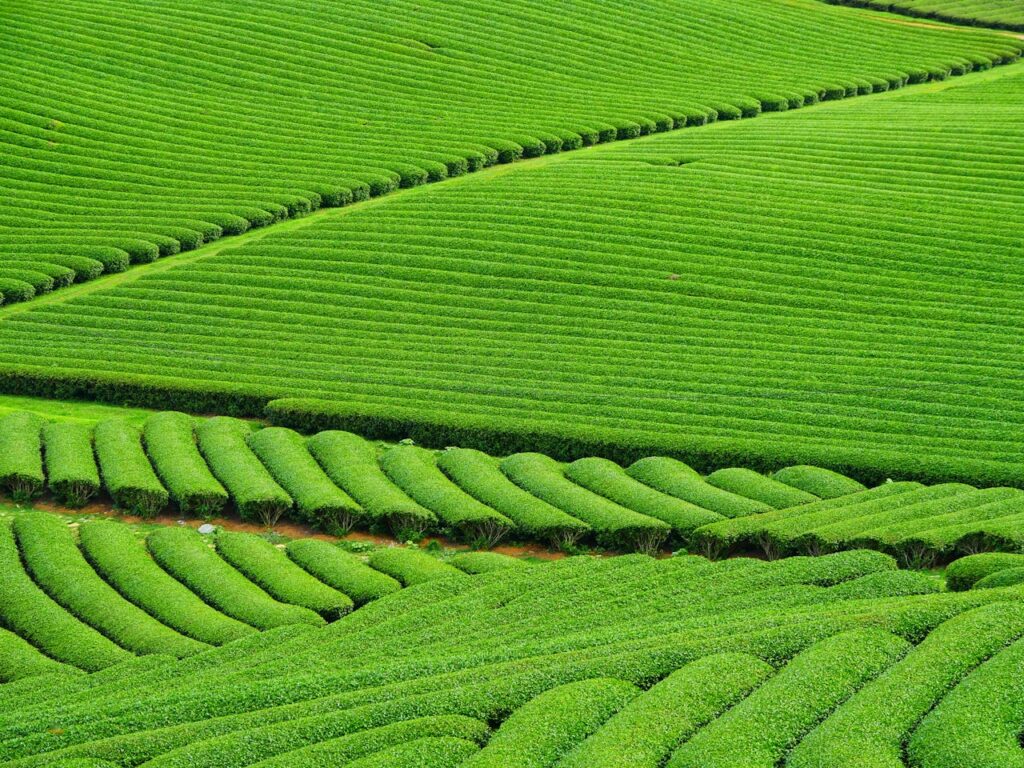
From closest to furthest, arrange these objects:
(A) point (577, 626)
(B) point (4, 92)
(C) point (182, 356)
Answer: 1. (A) point (577, 626)
2. (C) point (182, 356)
3. (B) point (4, 92)

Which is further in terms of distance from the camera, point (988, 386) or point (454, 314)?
point (454, 314)

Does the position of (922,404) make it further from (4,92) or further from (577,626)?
(4,92)

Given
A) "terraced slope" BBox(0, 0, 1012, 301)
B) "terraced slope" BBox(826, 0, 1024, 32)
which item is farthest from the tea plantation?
"terraced slope" BBox(826, 0, 1024, 32)

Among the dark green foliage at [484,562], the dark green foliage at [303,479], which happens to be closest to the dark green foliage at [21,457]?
the dark green foliage at [303,479]

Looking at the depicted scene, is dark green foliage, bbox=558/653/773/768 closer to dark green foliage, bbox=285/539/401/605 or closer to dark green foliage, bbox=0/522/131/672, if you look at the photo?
dark green foliage, bbox=285/539/401/605

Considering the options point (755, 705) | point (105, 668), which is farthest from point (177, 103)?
point (755, 705)

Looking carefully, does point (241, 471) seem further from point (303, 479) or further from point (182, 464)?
point (303, 479)
